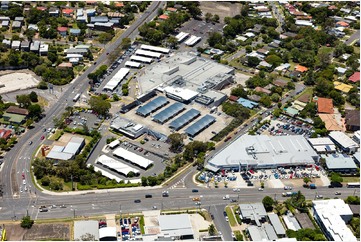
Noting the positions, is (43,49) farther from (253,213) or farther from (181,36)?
(253,213)

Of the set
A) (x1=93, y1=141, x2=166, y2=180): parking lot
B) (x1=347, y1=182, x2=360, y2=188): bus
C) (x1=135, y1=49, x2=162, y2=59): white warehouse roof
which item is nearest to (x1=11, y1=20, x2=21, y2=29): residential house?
(x1=135, y1=49, x2=162, y2=59): white warehouse roof

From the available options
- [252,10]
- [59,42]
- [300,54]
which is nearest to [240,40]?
[300,54]

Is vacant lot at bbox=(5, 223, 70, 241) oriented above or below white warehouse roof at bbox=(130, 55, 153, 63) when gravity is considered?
above

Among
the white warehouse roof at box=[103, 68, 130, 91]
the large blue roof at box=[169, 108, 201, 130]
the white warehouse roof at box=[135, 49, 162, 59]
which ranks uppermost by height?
the large blue roof at box=[169, 108, 201, 130]

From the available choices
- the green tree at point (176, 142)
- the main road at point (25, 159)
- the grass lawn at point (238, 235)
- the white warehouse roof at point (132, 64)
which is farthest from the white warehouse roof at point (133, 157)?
the white warehouse roof at point (132, 64)

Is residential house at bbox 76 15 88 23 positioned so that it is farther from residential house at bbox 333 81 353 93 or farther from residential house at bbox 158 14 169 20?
residential house at bbox 333 81 353 93

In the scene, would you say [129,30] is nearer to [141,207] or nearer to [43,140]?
[43,140]

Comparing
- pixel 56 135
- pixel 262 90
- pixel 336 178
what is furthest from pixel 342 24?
pixel 56 135
